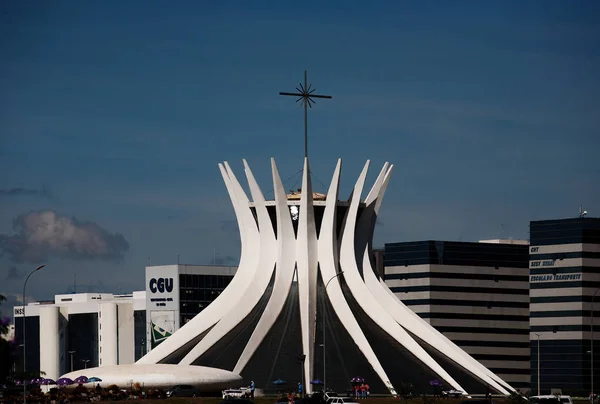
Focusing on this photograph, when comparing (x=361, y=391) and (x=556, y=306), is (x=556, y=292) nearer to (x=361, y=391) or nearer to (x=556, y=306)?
(x=556, y=306)

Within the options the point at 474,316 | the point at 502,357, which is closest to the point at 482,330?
the point at 474,316

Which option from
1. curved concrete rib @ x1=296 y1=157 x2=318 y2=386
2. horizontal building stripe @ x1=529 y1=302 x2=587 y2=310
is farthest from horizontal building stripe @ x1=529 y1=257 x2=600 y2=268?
curved concrete rib @ x1=296 y1=157 x2=318 y2=386

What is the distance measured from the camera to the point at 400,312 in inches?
3211

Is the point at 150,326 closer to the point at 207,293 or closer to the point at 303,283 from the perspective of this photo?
the point at 207,293

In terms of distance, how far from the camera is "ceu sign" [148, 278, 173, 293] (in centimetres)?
15438

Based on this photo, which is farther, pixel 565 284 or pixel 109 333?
pixel 109 333

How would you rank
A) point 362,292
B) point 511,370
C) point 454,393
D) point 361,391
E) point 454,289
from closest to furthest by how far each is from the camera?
point 454,393, point 361,391, point 362,292, point 511,370, point 454,289

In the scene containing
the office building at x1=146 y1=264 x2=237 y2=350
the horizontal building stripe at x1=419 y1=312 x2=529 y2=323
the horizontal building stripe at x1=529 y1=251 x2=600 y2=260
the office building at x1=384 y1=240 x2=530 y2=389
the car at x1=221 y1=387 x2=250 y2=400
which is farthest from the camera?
the office building at x1=146 y1=264 x2=237 y2=350

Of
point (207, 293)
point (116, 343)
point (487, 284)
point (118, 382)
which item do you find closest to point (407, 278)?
point (487, 284)

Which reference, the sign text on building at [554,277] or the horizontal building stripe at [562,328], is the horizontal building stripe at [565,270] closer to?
the sign text on building at [554,277]

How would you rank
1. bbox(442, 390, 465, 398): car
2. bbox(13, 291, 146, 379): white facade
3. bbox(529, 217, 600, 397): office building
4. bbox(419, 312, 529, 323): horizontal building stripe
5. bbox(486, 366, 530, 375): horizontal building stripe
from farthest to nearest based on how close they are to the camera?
bbox(13, 291, 146, 379): white facade, bbox(486, 366, 530, 375): horizontal building stripe, bbox(419, 312, 529, 323): horizontal building stripe, bbox(529, 217, 600, 397): office building, bbox(442, 390, 465, 398): car

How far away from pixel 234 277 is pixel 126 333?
277ft

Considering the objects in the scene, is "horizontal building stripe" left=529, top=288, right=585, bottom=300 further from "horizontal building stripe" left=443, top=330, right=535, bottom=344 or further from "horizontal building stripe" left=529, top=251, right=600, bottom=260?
"horizontal building stripe" left=443, top=330, right=535, bottom=344

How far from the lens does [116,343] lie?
16350cm
